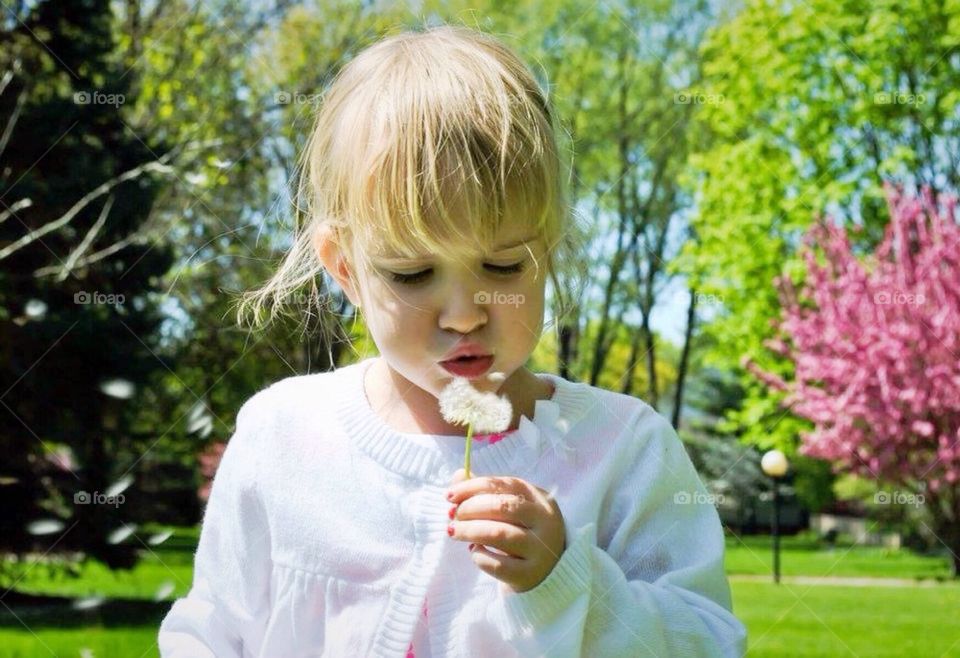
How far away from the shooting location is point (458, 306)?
1014 mm

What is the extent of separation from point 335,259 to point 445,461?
9.4 inches

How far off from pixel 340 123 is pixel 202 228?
5442 millimetres

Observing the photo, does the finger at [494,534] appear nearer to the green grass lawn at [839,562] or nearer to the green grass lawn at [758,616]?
the green grass lawn at [758,616]

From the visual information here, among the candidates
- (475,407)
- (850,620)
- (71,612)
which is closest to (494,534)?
(475,407)

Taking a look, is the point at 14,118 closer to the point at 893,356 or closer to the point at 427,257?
the point at 427,257

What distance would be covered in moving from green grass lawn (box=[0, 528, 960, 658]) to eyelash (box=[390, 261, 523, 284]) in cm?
321

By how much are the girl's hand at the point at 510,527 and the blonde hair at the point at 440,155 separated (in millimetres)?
213

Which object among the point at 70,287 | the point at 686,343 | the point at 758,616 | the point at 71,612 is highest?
the point at 70,287

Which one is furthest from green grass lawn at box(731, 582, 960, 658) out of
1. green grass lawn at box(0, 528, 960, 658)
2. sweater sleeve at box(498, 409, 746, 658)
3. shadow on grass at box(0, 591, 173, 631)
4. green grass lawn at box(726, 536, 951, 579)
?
sweater sleeve at box(498, 409, 746, 658)

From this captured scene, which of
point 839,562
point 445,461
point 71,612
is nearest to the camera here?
point 445,461

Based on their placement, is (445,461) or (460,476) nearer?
(460,476)

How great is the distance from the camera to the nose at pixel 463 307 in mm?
1008

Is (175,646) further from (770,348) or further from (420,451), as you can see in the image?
(770,348)

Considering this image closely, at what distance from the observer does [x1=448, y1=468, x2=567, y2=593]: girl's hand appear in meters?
0.92
